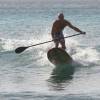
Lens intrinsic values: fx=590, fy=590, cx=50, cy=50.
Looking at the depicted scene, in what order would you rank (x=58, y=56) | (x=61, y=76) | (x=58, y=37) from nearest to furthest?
(x=61, y=76) < (x=58, y=37) < (x=58, y=56)

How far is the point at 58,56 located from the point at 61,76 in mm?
2492

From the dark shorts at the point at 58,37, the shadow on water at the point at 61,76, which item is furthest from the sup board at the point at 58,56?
the dark shorts at the point at 58,37

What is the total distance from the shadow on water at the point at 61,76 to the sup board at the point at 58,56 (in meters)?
0.21

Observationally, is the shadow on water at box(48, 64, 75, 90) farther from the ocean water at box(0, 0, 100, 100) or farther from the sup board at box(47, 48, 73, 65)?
the sup board at box(47, 48, 73, 65)

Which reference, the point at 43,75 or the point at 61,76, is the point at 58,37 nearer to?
the point at 43,75

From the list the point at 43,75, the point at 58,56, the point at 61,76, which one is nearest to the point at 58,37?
the point at 58,56

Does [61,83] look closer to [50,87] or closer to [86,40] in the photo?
[50,87]

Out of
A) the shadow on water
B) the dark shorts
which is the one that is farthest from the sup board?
the dark shorts

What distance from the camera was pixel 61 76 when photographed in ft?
65.1

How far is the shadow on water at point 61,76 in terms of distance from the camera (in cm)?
1769

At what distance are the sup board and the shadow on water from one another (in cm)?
21

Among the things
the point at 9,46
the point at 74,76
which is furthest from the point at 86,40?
the point at 74,76

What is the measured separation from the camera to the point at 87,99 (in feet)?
50.0

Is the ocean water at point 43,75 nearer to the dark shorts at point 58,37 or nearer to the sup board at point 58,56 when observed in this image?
the sup board at point 58,56
